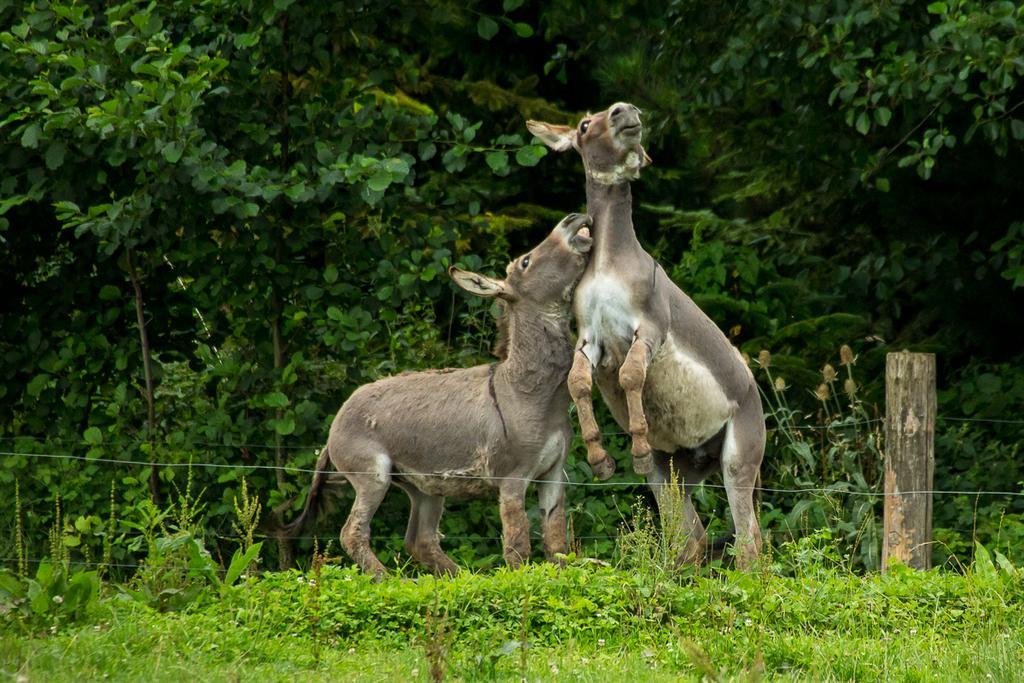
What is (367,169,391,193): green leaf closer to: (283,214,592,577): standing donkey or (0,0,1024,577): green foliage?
(0,0,1024,577): green foliage

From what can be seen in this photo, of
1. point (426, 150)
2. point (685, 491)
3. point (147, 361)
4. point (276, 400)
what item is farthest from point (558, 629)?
point (147, 361)

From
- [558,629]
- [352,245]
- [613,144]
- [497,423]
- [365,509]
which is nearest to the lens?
[558,629]

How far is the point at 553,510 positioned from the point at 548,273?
1252 millimetres

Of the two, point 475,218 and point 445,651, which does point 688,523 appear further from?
point 475,218

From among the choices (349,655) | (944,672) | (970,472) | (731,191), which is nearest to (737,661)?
(944,672)

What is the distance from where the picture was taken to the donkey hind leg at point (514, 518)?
6.98 meters

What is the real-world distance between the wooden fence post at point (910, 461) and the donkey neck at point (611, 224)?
167 centimetres

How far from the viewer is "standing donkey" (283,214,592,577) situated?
7.02m

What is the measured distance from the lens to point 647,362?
21.6 feet

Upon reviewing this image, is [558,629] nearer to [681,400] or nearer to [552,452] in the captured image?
[552,452]

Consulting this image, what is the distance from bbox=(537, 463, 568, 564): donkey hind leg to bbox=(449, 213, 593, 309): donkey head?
0.91m

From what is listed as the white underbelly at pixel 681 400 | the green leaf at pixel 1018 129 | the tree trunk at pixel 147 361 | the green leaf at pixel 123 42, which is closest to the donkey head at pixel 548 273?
the white underbelly at pixel 681 400

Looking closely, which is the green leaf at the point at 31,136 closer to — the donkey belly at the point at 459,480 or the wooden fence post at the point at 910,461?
the donkey belly at the point at 459,480

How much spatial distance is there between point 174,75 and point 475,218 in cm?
248
